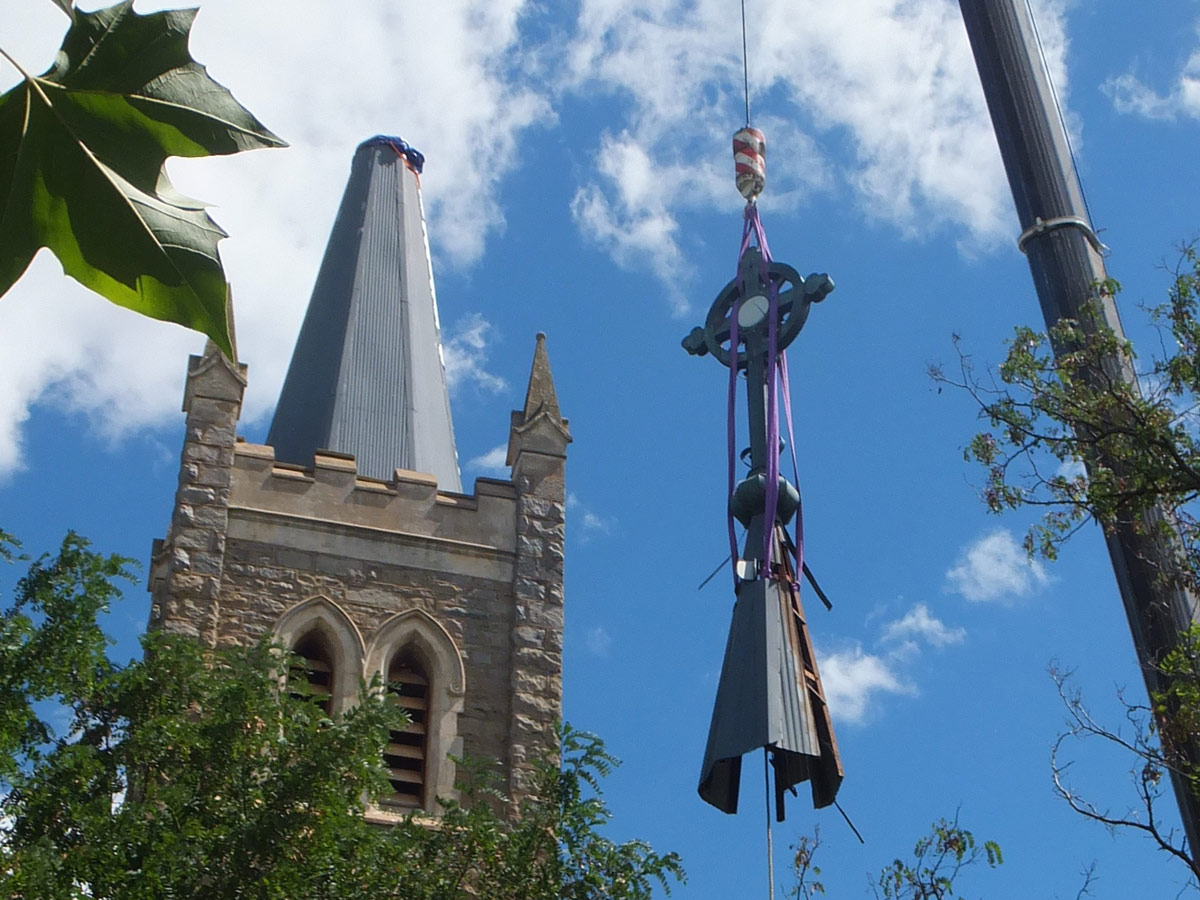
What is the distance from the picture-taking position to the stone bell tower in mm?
21766

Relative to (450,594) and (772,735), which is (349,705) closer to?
(450,594)

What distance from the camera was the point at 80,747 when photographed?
48.4ft

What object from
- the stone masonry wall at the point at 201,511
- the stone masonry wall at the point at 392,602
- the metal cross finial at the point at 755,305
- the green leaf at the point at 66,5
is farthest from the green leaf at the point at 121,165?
the stone masonry wall at the point at 392,602

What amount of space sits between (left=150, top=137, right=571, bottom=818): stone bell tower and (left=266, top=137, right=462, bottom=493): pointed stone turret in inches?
1.4

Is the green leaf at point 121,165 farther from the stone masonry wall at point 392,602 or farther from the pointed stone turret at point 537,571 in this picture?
the stone masonry wall at point 392,602

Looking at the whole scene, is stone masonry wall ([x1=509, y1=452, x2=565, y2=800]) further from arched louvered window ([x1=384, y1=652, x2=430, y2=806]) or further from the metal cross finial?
the metal cross finial

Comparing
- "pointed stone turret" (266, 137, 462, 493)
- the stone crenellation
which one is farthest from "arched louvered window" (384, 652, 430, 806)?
"pointed stone turret" (266, 137, 462, 493)

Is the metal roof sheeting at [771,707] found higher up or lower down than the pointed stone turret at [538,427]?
lower down

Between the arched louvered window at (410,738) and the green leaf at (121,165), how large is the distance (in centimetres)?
1923

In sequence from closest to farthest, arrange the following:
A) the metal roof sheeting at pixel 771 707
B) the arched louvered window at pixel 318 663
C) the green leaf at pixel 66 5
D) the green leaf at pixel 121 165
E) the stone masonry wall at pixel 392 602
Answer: the green leaf at pixel 66 5 → the green leaf at pixel 121 165 → the metal roof sheeting at pixel 771 707 → the arched louvered window at pixel 318 663 → the stone masonry wall at pixel 392 602

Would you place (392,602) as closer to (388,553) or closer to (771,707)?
(388,553)

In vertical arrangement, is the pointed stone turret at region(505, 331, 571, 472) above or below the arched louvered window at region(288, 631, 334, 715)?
above

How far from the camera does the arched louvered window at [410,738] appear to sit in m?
21.5

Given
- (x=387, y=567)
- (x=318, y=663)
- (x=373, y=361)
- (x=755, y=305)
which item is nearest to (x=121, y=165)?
(x=755, y=305)
